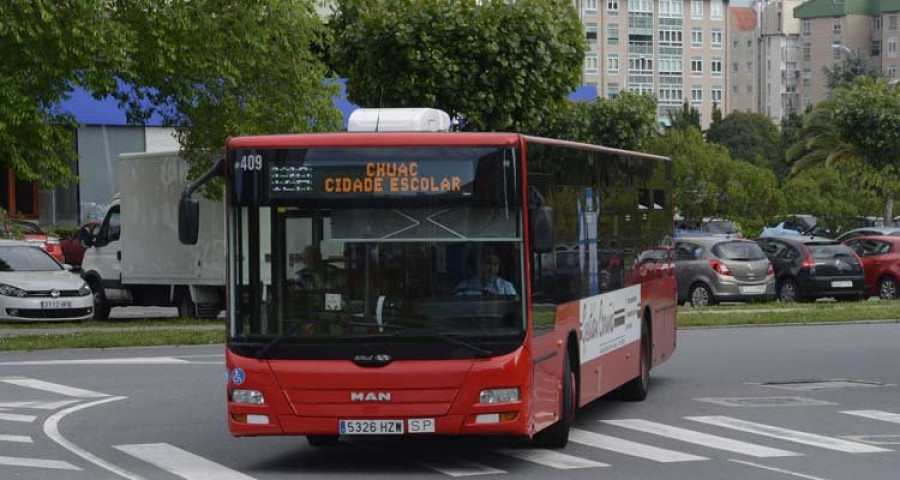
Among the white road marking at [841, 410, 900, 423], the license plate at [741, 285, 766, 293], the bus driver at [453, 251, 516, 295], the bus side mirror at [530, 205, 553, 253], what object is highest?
the bus side mirror at [530, 205, 553, 253]

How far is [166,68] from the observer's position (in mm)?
29781

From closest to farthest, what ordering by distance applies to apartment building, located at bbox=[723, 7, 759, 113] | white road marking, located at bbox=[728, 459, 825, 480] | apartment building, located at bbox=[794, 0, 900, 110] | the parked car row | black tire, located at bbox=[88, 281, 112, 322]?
1. white road marking, located at bbox=[728, 459, 825, 480]
2. black tire, located at bbox=[88, 281, 112, 322]
3. the parked car row
4. apartment building, located at bbox=[794, 0, 900, 110]
5. apartment building, located at bbox=[723, 7, 759, 113]

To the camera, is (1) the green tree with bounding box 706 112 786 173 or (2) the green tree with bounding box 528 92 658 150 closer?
(2) the green tree with bounding box 528 92 658 150

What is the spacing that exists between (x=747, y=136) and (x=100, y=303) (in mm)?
119608

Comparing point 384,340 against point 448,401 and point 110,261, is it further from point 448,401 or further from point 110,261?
point 110,261

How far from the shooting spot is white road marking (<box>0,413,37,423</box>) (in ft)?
54.2

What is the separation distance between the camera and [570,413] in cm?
1389

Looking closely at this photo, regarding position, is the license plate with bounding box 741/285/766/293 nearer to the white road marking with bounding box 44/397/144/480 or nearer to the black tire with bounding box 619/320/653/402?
the black tire with bounding box 619/320/653/402

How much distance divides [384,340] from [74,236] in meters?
42.1

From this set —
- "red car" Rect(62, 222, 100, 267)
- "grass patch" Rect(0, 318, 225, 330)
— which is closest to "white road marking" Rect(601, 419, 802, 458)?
"grass patch" Rect(0, 318, 225, 330)

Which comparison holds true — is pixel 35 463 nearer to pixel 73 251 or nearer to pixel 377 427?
pixel 377 427

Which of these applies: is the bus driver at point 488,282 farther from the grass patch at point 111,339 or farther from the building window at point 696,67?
the building window at point 696,67

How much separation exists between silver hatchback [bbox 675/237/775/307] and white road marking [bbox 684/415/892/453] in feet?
66.3

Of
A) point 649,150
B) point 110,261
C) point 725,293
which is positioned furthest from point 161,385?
point 649,150
